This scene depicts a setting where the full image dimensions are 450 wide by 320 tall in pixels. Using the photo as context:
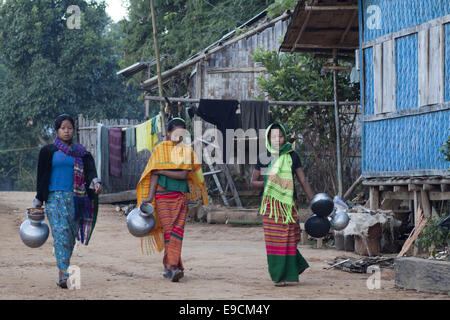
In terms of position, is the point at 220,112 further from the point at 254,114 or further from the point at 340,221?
the point at 340,221

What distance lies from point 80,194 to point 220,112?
273 inches

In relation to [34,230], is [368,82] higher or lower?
higher

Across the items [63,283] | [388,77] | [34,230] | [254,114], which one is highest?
[388,77]

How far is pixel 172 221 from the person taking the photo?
767cm

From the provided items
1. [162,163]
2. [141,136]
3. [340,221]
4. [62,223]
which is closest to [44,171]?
[62,223]

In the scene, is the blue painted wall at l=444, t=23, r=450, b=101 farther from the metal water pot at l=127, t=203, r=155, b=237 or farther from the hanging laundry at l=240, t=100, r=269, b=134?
the hanging laundry at l=240, t=100, r=269, b=134

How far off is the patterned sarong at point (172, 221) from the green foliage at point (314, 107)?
23.1ft

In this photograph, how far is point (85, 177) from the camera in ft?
24.1

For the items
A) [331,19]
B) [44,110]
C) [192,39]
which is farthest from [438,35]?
[44,110]

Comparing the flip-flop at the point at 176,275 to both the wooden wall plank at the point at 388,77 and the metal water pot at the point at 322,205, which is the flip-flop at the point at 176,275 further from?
the wooden wall plank at the point at 388,77

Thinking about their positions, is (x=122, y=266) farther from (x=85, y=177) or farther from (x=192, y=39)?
(x=192, y=39)

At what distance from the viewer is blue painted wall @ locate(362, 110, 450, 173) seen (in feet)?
31.7

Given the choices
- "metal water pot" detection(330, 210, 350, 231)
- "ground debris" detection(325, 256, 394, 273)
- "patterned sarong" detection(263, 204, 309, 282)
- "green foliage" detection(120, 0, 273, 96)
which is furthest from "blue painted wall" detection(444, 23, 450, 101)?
"green foliage" detection(120, 0, 273, 96)

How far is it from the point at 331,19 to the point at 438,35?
10.0ft
